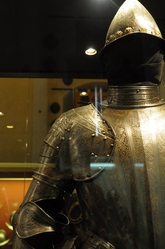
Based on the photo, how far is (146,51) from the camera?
6.94ft

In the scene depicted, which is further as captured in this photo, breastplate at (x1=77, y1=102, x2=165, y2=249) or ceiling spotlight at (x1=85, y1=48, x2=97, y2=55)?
ceiling spotlight at (x1=85, y1=48, x2=97, y2=55)

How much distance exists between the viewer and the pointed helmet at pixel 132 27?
81.8 inches

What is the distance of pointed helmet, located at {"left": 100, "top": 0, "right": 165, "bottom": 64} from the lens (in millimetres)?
2078

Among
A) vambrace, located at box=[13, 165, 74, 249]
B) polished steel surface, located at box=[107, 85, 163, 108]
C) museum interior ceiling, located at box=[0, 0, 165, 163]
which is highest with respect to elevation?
museum interior ceiling, located at box=[0, 0, 165, 163]

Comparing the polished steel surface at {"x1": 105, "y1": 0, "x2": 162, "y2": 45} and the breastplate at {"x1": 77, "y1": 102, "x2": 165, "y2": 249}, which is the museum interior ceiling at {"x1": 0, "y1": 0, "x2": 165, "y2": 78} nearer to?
the polished steel surface at {"x1": 105, "y1": 0, "x2": 162, "y2": 45}

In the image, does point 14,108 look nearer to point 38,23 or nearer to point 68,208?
point 38,23

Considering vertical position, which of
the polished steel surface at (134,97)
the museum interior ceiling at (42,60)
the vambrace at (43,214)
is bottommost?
the vambrace at (43,214)

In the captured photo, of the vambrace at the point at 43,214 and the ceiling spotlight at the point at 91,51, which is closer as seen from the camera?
the vambrace at the point at 43,214

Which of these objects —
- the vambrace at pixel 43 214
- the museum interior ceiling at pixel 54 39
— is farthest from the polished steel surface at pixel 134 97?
the vambrace at pixel 43 214

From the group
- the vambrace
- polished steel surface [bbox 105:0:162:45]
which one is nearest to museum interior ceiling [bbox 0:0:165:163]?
polished steel surface [bbox 105:0:162:45]

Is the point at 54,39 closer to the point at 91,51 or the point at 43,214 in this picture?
the point at 91,51

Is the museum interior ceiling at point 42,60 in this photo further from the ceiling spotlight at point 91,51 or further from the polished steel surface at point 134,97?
the polished steel surface at point 134,97

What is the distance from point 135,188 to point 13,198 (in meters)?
0.91

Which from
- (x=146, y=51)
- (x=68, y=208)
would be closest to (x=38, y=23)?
(x=146, y=51)
